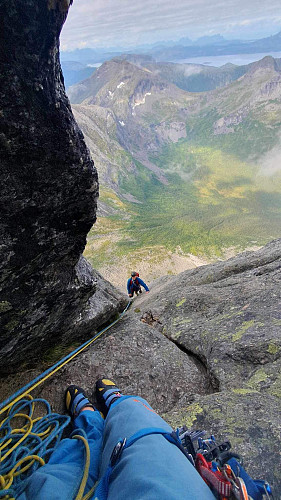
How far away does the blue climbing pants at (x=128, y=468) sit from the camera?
304 cm

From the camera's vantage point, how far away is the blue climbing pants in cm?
304

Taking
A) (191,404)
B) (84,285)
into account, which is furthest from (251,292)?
(84,285)

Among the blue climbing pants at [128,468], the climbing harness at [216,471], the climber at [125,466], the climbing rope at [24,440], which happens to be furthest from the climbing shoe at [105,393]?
the climbing harness at [216,471]

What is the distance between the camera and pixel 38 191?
561cm

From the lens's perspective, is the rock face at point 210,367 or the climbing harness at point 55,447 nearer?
the climbing harness at point 55,447

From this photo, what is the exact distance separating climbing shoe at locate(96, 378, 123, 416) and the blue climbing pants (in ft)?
3.20

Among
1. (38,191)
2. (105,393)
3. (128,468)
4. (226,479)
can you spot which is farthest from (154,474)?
(38,191)

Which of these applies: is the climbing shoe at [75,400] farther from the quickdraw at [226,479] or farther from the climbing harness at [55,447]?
the quickdraw at [226,479]

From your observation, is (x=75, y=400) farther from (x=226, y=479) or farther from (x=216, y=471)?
(x=226, y=479)

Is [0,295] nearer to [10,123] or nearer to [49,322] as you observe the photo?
[49,322]

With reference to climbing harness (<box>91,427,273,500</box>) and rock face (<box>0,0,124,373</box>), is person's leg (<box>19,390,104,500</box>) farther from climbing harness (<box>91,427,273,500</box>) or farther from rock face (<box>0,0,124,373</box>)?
rock face (<box>0,0,124,373</box>)

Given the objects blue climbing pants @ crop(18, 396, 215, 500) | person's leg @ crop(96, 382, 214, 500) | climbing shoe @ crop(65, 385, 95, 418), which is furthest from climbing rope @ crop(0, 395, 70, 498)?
person's leg @ crop(96, 382, 214, 500)

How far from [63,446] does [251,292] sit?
897 centimetres

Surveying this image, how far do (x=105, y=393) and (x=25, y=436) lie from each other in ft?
6.20
